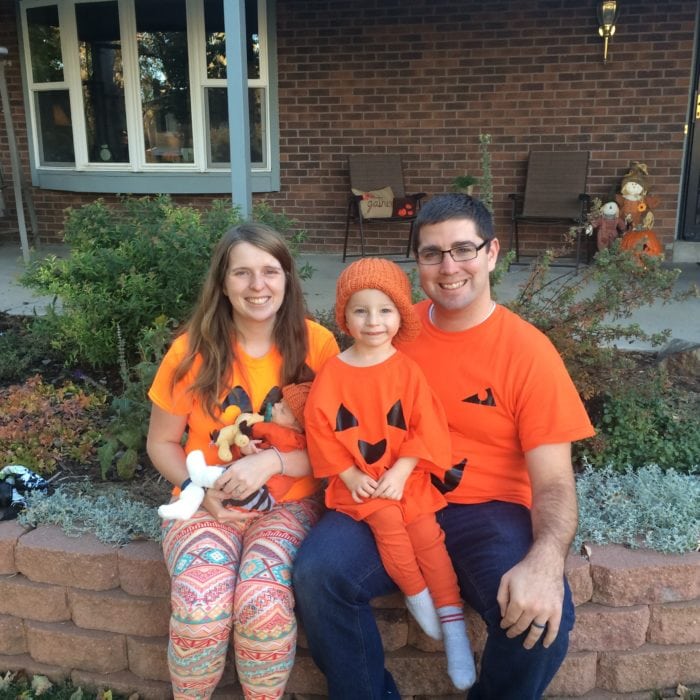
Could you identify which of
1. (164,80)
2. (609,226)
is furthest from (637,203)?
(164,80)

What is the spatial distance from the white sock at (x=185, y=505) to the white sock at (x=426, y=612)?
0.61 metres

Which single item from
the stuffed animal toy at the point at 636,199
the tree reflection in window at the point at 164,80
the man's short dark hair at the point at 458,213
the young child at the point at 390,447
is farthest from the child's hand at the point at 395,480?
the tree reflection in window at the point at 164,80

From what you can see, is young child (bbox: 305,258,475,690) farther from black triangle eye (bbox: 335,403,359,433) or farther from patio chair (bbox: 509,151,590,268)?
patio chair (bbox: 509,151,590,268)

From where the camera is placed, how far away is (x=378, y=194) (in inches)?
271

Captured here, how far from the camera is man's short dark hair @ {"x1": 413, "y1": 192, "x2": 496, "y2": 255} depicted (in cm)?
193

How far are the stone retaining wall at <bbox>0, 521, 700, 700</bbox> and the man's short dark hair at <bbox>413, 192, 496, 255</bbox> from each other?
0.98m

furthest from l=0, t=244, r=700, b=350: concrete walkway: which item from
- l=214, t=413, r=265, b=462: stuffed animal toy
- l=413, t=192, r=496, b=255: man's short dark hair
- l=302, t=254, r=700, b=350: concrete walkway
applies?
l=214, t=413, r=265, b=462: stuffed animal toy

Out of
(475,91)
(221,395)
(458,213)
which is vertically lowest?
(221,395)

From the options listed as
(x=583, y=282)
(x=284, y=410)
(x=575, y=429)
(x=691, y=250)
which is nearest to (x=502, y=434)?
(x=575, y=429)

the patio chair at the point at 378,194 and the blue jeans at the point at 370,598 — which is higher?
the patio chair at the point at 378,194

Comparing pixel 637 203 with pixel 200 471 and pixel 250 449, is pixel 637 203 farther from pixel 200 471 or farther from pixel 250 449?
pixel 200 471

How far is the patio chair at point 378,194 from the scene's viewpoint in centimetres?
684

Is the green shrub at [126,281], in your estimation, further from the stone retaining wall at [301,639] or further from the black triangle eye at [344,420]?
the black triangle eye at [344,420]

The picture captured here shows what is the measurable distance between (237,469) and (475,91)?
583 centimetres
